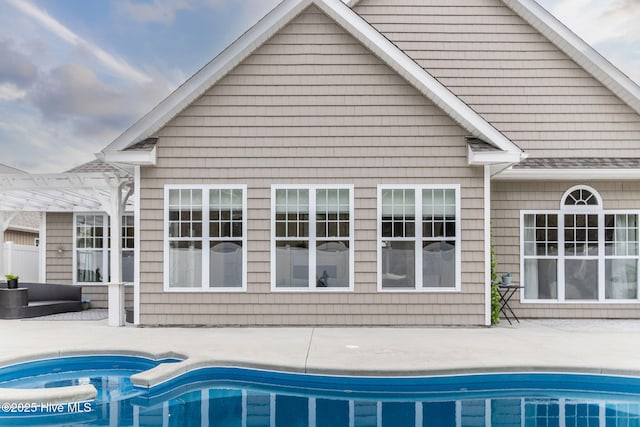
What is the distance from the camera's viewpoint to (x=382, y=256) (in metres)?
9.78

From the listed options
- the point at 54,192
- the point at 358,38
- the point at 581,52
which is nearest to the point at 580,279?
the point at 581,52

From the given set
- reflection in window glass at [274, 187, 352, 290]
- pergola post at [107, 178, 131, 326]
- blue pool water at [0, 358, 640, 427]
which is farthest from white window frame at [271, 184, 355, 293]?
blue pool water at [0, 358, 640, 427]

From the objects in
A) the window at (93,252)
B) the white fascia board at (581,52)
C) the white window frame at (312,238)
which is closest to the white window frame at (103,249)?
the window at (93,252)

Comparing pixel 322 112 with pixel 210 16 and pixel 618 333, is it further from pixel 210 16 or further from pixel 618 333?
pixel 210 16

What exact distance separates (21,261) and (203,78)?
8.10 metres

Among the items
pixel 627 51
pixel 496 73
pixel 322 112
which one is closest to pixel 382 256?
pixel 322 112

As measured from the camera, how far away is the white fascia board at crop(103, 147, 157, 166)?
30.8ft

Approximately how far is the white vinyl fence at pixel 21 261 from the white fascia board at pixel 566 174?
437 inches

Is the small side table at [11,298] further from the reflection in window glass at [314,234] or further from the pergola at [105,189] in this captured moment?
the reflection in window glass at [314,234]

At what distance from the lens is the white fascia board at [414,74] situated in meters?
9.37

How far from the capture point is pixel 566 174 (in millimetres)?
10430

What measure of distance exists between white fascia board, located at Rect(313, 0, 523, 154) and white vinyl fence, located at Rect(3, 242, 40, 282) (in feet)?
31.4

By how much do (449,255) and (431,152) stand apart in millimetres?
1707

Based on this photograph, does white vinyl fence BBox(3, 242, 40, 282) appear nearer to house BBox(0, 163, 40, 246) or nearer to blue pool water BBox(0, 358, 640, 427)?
house BBox(0, 163, 40, 246)
